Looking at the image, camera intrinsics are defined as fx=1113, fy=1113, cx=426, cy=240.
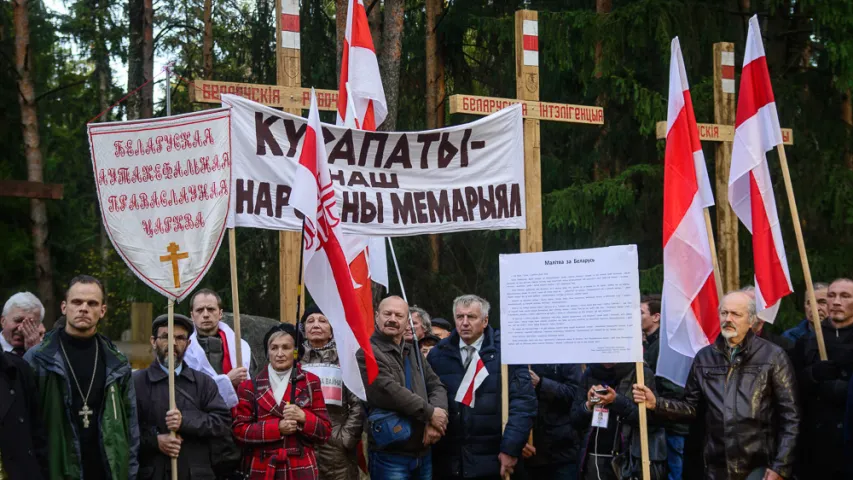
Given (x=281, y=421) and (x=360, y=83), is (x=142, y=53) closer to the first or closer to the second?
(x=360, y=83)

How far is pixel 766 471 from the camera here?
21.6 feet

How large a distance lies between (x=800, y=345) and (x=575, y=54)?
25.2ft

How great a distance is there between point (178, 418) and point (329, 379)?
1.16 metres

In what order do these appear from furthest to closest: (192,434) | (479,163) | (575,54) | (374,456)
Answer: (575,54), (479,163), (374,456), (192,434)

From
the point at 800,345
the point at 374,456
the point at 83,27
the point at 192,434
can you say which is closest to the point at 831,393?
the point at 800,345

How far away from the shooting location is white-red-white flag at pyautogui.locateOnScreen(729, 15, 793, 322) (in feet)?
26.1

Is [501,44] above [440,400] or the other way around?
above

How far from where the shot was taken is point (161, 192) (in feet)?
23.1

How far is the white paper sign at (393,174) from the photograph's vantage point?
26.5 ft

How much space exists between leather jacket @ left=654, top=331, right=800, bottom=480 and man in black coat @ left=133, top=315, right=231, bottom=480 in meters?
3.01

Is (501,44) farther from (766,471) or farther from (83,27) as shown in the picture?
(83,27)

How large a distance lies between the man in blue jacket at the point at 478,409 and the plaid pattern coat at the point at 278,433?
1054 millimetres

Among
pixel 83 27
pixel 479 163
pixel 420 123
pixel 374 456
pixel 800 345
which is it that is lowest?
pixel 374 456

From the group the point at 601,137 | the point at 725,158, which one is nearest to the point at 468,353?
the point at 725,158
